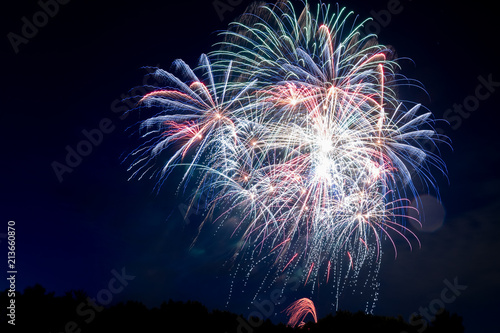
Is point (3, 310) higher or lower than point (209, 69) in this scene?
lower

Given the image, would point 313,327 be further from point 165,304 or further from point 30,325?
point 30,325

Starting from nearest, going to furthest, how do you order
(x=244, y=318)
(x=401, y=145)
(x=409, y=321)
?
(x=401, y=145)
(x=409, y=321)
(x=244, y=318)

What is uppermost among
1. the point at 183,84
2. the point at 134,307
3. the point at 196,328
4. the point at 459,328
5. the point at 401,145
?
the point at 183,84

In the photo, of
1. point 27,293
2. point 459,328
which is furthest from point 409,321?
point 27,293

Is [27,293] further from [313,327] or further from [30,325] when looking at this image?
[313,327]

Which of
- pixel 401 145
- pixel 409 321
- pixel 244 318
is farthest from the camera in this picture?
pixel 244 318

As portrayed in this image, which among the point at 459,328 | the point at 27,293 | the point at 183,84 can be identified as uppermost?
the point at 183,84

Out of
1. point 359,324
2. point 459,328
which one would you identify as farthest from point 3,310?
point 459,328

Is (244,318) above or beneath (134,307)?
beneath

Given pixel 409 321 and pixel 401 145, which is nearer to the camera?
pixel 401 145
